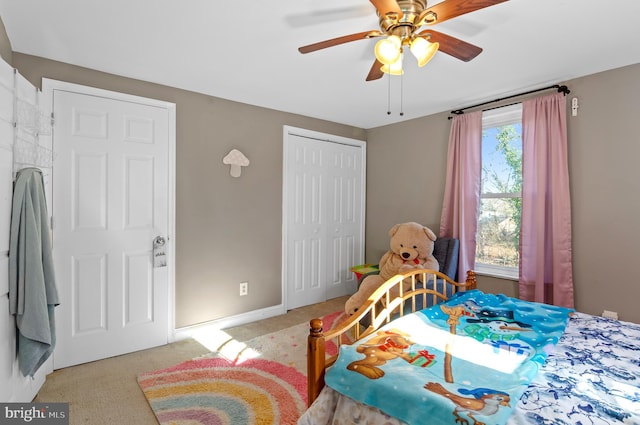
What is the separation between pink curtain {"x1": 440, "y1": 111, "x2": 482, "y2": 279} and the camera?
3.29m

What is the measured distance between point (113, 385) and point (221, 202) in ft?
5.62

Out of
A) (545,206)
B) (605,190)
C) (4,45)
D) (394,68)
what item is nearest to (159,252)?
(4,45)

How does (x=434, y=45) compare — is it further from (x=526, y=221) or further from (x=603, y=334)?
(x=526, y=221)

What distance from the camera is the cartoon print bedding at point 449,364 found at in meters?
1.11

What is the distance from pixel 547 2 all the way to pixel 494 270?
237 cm

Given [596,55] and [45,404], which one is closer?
[45,404]

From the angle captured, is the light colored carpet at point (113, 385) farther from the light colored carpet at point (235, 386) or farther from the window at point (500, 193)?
the window at point (500, 193)

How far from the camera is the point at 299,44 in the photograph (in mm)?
2209

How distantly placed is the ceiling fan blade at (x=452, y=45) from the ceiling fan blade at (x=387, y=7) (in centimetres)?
22

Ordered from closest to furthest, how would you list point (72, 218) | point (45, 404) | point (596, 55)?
1. point (45, 404)
2. point (596, 55)
3. point (72, 218)

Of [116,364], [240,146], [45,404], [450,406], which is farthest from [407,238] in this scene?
[45,404]

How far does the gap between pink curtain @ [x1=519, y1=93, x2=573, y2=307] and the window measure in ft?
0.69

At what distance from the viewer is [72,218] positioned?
2521mm

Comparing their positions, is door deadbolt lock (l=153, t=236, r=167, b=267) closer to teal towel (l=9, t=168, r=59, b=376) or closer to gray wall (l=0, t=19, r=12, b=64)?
teal towel (l=9, t=168, r=59, b=376)
